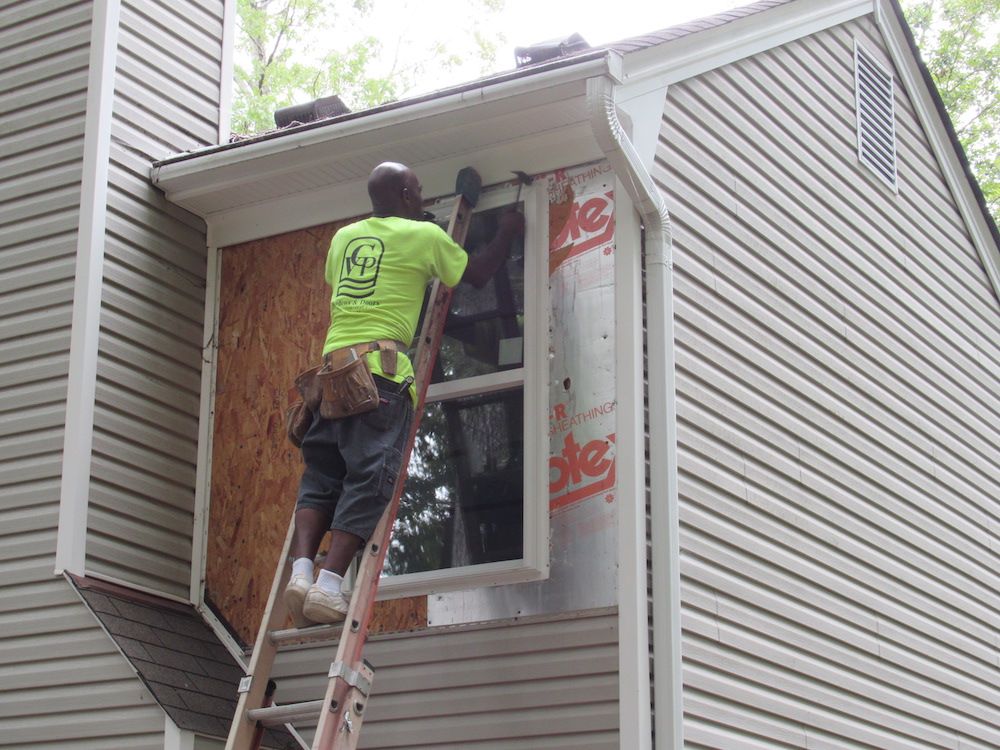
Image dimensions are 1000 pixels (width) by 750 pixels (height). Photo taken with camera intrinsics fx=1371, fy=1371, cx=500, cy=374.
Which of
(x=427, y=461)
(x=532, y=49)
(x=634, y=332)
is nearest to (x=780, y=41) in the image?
(x=532, y=49)

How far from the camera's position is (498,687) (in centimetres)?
568

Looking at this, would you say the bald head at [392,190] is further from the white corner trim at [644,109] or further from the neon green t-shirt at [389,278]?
the white corner trim at [644,109]

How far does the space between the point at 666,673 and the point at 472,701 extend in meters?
0.86

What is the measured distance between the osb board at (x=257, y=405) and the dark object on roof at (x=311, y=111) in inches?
26.0

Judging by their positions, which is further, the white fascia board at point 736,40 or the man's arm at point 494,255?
the white fascia board at point 736,40

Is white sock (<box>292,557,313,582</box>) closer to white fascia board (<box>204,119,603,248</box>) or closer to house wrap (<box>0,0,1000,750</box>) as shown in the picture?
house wrap (<box>0,0,1000,750</box>)

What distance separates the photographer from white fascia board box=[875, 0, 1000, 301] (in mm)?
9484

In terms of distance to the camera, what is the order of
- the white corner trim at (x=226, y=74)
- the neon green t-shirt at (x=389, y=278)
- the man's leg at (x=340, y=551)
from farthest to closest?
1. the white corner trim at (x=226, y=74)
2. the neon green t-shirt at (x=389, y=278)
3. the man's leg at (x=340, y=551)

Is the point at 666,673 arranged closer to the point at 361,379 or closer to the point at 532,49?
the point at 361,379

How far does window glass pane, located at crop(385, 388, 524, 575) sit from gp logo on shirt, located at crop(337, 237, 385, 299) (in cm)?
79

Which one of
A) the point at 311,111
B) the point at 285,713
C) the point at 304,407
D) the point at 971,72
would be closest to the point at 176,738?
the point at 285,713

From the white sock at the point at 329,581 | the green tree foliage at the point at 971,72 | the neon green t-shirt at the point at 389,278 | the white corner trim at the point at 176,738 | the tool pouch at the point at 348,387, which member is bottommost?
the white corner trim at the point at 176,738

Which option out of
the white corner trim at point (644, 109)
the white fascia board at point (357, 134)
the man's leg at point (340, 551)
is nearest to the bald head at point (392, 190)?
the white fascia board at point (357, 134)

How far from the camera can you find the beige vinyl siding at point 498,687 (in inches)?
214
